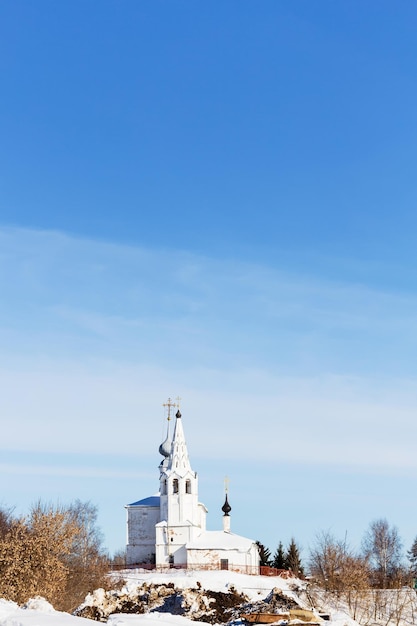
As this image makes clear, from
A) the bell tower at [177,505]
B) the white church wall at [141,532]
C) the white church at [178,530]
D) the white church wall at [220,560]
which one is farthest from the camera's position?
the white church wall at [141,532]

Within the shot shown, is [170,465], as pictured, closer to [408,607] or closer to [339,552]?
[339,552]

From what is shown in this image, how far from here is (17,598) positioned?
27.4 metres

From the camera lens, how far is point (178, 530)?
191 ft

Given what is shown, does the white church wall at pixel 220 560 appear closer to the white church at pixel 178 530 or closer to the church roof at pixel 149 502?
the white church at pixel 178 530

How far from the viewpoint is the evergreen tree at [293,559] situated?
208ft

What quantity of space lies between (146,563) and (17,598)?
34076mm

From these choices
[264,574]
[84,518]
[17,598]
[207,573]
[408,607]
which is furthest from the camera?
[84,518]

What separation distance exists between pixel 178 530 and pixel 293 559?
10727 millimetres

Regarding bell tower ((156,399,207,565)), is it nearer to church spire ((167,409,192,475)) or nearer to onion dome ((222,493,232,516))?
church spire ((167,409,192,475))

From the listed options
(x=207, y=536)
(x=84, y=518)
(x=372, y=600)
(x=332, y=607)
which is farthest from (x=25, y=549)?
(x=84, y=518)

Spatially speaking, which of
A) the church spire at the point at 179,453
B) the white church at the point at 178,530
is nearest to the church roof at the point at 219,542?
the white church at the point at 178,530

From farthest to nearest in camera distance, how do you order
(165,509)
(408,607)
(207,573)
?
(165,509), (207,573), (408,607)

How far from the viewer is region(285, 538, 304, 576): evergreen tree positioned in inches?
2500

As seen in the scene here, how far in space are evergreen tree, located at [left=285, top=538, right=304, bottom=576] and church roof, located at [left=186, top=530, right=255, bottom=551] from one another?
22.0ft
